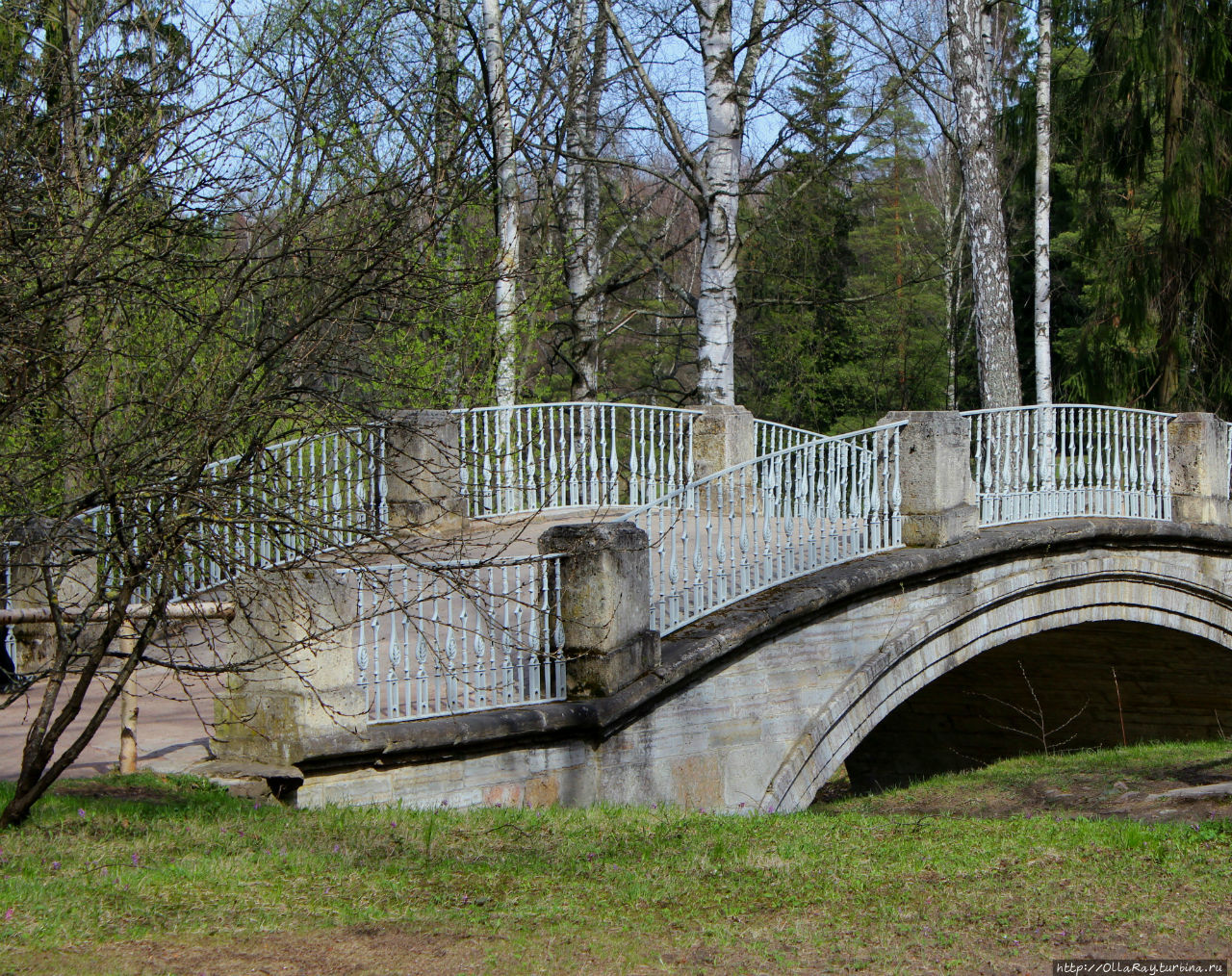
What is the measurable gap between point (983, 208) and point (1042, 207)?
22.1 feet

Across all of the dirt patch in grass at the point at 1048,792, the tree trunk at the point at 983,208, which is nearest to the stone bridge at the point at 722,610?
the dirt patch in grass at the point at 1048,792

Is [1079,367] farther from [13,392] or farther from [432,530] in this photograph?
[13,392]

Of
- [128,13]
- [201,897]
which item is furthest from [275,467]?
[128,13]

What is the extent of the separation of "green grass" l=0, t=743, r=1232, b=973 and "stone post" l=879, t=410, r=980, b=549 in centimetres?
349

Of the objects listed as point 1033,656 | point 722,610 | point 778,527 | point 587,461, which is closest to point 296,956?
point 722,610

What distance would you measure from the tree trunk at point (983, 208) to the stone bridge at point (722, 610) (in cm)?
162

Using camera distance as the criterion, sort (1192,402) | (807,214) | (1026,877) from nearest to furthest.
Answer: (1026,877), (1192,402), (807,214)

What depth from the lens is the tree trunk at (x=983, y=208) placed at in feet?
45.3

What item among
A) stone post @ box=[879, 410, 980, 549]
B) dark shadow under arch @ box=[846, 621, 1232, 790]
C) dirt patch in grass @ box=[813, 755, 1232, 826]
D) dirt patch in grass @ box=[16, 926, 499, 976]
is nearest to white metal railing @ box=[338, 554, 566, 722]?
dirt patch in grass @ box=[16, 926, 499, 976]

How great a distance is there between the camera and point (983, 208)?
13891mm

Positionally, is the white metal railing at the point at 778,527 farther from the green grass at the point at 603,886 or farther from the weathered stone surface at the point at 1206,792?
the weathered stone surface at the point at 1206,792

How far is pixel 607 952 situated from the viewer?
4.10 metres

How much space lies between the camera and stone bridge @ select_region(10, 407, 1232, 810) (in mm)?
6066

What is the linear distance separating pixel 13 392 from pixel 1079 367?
634 inches
